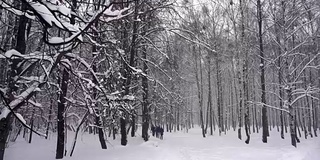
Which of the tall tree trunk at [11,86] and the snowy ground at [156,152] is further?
the snowy ground at [156,152]

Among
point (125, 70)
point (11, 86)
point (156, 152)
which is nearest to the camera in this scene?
point (11, 86)

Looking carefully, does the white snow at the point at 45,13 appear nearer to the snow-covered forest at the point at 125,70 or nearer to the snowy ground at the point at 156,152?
the snow-covered forest at the point at 125,70

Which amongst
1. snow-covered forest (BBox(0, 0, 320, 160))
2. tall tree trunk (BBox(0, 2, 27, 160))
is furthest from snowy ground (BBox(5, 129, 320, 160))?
tall tree trunk (BBox(0, 2, 27, 160))

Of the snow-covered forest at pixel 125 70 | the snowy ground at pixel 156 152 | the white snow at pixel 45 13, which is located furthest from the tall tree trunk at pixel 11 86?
the white snow at pixel 45 13

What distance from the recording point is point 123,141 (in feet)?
38.9

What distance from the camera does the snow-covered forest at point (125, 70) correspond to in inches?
159

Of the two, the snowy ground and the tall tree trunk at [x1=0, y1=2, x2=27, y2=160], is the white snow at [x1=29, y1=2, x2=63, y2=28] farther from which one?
the snowy ground

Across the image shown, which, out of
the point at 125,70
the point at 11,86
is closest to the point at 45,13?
the point at 11,86

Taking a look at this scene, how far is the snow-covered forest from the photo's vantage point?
159 inches

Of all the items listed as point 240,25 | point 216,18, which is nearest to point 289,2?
point 240,25

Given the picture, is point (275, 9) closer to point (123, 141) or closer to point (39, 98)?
point (123, 141)

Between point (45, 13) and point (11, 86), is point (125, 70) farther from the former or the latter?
point (45, 13)

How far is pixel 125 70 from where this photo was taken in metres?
6.45

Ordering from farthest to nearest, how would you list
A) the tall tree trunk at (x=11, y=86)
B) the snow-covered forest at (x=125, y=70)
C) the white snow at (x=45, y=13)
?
the tall tree trunk at (x=11, y=86), the snow-covered forest at (x=125, y=70), the white snow at (x=45, y=13)
